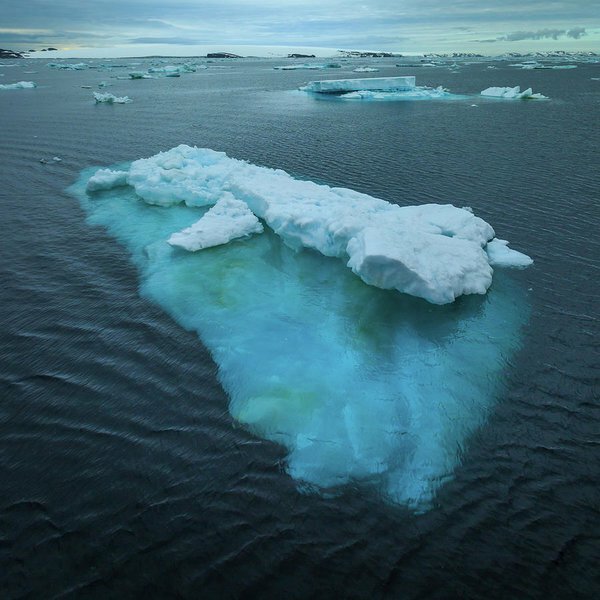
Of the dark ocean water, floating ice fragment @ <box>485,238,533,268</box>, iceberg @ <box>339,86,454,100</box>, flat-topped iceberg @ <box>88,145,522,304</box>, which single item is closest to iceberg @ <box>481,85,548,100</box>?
iceberg @ <box>339,86,454,100</box>

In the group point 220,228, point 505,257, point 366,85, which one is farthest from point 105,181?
point 366,85

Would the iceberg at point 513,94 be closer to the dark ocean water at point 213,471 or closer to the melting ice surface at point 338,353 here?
the dark ocean water at point 213,471

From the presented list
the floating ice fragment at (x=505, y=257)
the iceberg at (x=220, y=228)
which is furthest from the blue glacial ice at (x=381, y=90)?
the floating ice fragment at (x=505, y=257)

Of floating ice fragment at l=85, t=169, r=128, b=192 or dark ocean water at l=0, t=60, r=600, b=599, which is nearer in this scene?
dark ocean water at l=0, t=60, r=600, b=599

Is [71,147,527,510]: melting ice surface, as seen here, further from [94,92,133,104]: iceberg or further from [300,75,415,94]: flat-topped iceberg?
[300,75,415,94]: flat-topped iceberg

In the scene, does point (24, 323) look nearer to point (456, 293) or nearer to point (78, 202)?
point (78, 202)

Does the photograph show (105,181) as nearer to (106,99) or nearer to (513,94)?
(106,99)
